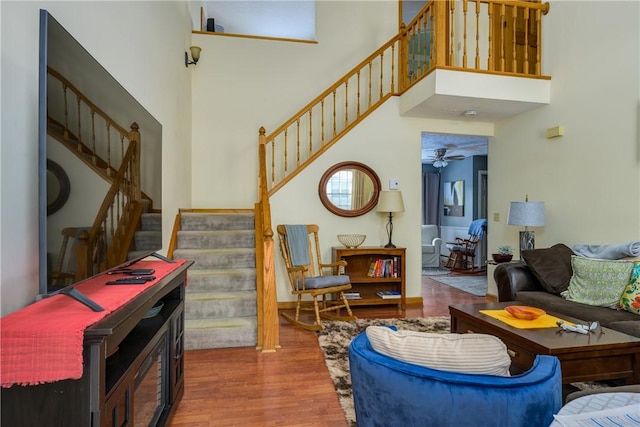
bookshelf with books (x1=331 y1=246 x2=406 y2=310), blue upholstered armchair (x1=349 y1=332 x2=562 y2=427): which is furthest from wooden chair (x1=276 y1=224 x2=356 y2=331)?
blue upholstered armchair (x1=349 y1=332 x2=562 y2=427)

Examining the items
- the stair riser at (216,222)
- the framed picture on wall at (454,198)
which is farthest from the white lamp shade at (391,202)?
the framed picture on wall at (454,198)

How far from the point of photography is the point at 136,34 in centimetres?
256

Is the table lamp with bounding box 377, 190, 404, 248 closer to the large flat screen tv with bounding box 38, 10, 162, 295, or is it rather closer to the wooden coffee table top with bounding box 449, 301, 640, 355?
the wooden coffee table top with bounding box 449, 301, 640, 355

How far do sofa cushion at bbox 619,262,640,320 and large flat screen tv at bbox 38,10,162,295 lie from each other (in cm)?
340

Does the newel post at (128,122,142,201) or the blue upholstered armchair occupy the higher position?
the newel post at (128,122,142,201)

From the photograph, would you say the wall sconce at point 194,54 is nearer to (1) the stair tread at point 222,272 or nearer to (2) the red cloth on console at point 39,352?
(1) the stair tread at point 222,272

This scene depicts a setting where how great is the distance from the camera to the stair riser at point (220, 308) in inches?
129

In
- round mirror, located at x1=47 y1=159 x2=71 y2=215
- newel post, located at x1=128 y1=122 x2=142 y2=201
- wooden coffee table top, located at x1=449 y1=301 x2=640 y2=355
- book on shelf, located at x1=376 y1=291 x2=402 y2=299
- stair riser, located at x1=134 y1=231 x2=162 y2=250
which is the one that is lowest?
book on shelf, located at x1=376 y1=291 x2=402 y2=299

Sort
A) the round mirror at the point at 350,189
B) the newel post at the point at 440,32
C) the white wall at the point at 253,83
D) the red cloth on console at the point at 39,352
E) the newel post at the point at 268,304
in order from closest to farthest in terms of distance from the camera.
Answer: the red cloth on console at the point at 39,352
the newel post at the point at 268,304
the newel post at the point at 440,32
the round mirror at the point at 350,189
the white wall at the point at 253,83

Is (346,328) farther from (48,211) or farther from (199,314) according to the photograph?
(48,211)

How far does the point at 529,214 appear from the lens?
3.88 m

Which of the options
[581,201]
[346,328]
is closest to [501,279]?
[581,201]

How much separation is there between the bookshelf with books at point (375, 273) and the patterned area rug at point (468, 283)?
140 centimetres

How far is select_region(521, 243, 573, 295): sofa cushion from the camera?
10.3 feet
